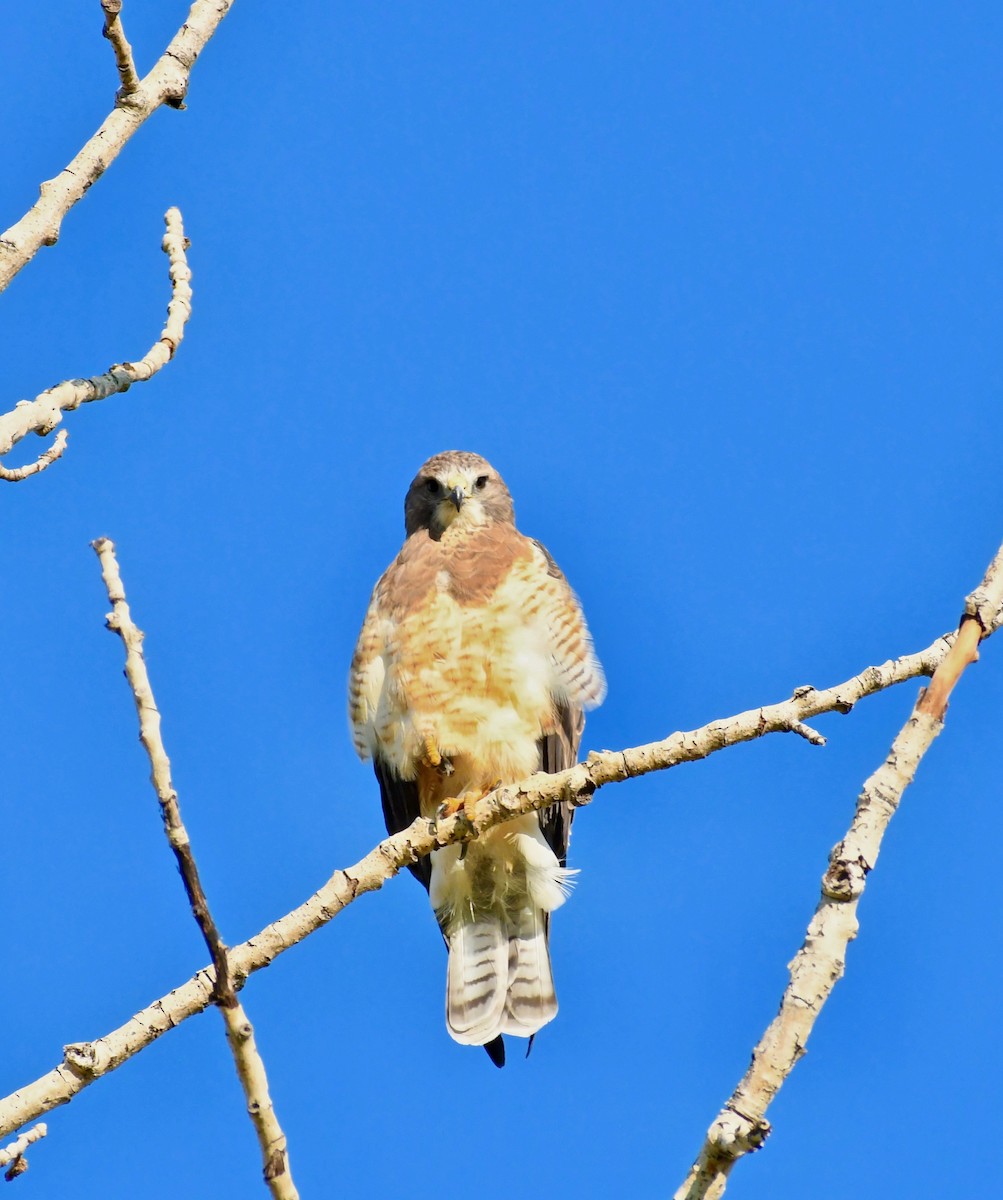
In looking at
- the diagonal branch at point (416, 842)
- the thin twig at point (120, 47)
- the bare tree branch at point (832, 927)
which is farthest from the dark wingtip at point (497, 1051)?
the thin twig at point (120, 47)

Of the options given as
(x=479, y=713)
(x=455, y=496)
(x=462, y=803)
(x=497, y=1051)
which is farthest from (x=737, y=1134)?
(x=455, y=496)

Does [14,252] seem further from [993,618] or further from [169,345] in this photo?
[993,618]

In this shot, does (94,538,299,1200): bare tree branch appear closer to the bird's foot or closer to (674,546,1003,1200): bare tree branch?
(674,546,1003,1200): bare tree branch

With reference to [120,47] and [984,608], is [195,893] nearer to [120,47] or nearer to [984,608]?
[984,608]

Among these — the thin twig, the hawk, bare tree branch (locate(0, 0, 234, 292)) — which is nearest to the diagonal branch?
the hawk

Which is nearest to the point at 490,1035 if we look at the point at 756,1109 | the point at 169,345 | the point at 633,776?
the point at 633,776

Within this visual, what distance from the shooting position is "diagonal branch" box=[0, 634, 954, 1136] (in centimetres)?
330

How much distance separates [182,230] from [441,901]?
3.63 meters

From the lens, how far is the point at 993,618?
2971mm

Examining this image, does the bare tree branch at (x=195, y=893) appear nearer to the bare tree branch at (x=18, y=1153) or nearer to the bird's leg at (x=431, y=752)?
the bare tree branch at (x=18, y=1153)

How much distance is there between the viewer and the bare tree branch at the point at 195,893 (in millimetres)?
2760

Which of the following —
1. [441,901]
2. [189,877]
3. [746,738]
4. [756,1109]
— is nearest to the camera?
[756,1109]

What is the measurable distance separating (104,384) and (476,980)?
3733 millimetres

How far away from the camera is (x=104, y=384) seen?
3750 mm
